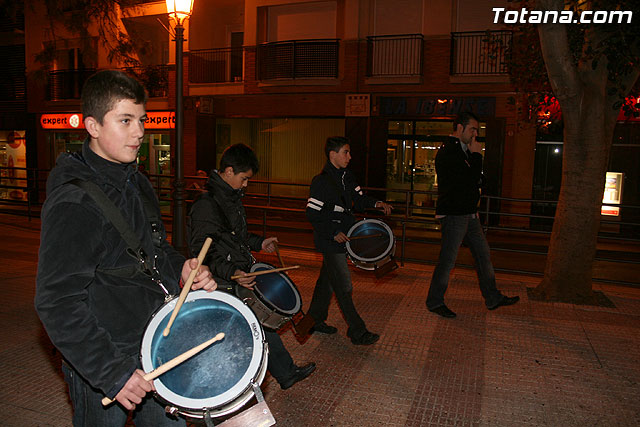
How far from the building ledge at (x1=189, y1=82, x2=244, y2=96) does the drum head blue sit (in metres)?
18.0

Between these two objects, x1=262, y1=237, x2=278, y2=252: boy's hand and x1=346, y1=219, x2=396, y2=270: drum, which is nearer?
x1=262, y1=237, x2=278, y2=252: boy's hand

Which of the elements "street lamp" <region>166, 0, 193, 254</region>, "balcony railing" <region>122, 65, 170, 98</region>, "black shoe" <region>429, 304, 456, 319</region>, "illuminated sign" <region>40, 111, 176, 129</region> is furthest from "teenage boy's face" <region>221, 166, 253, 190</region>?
"balcony railing" <region>122, 65, 170, 98</region>

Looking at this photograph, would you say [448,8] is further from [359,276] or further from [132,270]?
[132,270]

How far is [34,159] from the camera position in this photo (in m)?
23.6

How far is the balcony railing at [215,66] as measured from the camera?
20641 mm

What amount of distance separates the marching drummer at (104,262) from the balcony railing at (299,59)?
16442mm

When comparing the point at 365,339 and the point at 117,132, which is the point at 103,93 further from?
the point at 365,339

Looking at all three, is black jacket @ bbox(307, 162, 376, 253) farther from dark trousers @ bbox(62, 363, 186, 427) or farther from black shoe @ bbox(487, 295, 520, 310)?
dark trousers @ bbox(62, 363, 186, 427)

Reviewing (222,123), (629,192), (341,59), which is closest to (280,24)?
(341,59)

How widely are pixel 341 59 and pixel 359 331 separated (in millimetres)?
14527

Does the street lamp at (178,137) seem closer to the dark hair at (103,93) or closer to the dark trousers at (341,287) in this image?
the dark trousers at (341,287)

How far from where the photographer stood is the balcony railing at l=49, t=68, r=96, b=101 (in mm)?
23438

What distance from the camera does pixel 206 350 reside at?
236cm

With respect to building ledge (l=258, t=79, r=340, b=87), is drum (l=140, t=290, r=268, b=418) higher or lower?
lower
